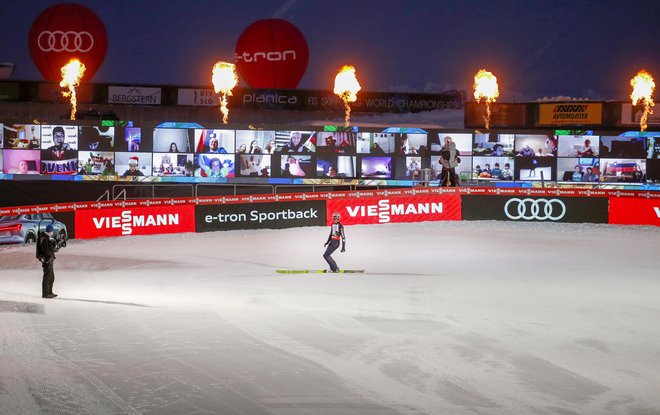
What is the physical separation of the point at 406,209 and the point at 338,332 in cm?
1791

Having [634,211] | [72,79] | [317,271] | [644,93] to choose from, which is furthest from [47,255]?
[644,93]

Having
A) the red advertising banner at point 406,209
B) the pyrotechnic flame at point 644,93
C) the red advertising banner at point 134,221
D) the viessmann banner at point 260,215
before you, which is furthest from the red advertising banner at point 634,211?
the red advertising banner at point 134,221

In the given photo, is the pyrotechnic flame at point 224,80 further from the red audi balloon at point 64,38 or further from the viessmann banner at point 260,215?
the viessmann banner at point 260,215

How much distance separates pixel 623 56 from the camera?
4902 inches

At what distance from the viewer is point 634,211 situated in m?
32.3

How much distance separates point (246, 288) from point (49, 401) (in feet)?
33.0

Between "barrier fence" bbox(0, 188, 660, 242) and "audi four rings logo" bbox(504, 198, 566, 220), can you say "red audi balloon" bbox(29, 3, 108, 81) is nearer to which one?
"barrier fence" bbox(0, 188, 660, 242)

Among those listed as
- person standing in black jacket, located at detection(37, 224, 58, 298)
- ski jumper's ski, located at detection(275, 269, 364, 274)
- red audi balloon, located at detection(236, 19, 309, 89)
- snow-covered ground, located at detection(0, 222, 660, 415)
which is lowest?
snow-covered ground, located at detection(0, 222, 660, 415)

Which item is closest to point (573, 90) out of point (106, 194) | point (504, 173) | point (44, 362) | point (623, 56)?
point (623, 56)

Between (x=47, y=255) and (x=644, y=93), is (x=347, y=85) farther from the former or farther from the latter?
(x=47, y=255)

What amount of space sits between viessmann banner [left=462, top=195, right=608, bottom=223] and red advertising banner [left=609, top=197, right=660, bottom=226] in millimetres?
563

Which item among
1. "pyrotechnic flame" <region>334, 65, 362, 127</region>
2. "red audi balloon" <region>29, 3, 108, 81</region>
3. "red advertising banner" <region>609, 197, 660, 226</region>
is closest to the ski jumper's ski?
"red advertising banner" <region>609, 197, 660, 226</region>

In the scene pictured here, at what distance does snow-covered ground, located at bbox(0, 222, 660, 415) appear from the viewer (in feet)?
38.2

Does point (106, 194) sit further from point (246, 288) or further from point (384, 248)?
point (246, 288)
